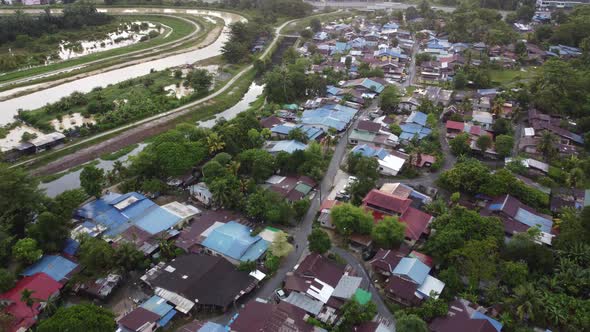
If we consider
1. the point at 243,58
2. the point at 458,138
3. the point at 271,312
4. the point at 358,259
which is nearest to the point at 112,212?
the point at 271,312

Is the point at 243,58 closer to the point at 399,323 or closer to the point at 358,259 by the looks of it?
the point at 358,259

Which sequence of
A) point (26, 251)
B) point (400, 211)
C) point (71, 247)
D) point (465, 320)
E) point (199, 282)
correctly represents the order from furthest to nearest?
point (400, 211)
point (71, 247)
point (26, 251)
point (199, 282)
point (465, 320)

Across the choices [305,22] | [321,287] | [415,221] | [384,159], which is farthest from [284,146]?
[305,22]

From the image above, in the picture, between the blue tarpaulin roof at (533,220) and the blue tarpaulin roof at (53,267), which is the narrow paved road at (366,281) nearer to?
the blue tarpaulin roof at (533,220)

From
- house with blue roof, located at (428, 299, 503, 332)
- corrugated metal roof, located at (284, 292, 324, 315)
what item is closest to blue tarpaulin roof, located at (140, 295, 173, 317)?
corrugated metal roof, located at (284, 292, 324, 315)

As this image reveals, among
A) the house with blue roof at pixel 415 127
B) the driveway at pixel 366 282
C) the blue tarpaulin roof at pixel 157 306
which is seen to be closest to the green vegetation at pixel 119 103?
the blue tarpaulin roof at pixel 157 306

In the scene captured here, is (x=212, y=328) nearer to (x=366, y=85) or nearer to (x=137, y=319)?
(x=137, y=319)

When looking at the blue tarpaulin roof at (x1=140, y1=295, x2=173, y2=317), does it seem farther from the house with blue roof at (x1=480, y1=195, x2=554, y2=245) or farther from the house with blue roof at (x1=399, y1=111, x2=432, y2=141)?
the house with blue roof at (x1=399, y1=111, x2=432, y2=141)
